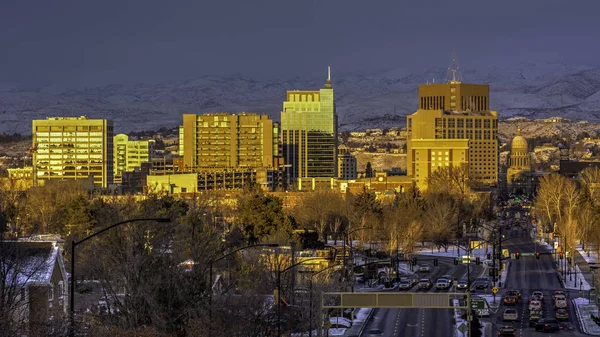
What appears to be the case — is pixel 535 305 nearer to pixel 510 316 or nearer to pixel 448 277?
pixel 510 316

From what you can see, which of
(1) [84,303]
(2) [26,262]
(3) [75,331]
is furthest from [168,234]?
(3) [75,331]

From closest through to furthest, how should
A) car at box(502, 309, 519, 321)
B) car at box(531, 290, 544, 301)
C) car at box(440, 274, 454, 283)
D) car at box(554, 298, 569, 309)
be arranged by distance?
car at box(502, 309, 519, 321) → car at box(554, 298, 569, 309) → car at box(531, 290, 544, 301) → car at box(440, 274, 454, 283)

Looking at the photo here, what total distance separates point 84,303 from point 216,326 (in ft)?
56.8

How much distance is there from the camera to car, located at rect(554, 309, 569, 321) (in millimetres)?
87356

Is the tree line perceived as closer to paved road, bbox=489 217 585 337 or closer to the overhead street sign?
the overhead street sign

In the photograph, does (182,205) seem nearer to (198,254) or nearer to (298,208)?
(298,208)

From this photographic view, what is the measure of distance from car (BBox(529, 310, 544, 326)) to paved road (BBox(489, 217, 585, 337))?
310 mm

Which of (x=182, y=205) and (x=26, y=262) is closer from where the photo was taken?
(x=26, y=262)

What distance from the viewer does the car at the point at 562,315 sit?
287 ft

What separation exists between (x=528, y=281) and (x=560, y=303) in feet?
68.0

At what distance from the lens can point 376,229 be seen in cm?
14750

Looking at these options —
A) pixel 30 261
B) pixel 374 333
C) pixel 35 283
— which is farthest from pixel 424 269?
pixel 35 283

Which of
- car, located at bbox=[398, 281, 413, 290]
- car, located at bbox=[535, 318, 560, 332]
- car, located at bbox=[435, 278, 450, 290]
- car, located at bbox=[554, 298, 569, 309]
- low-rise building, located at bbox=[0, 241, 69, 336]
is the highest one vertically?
low-rise building, located at bbox=[0, 241, 69, 336]

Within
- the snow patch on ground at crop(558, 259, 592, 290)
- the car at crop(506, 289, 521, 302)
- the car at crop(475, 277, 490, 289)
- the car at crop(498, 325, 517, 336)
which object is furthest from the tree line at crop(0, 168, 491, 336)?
the snow patch on ground at crop(558, 259, 592, 290)
